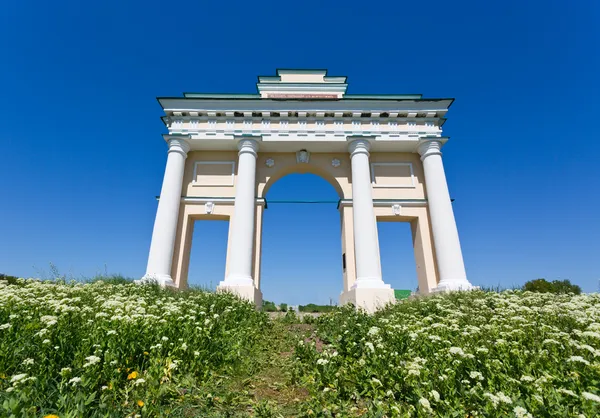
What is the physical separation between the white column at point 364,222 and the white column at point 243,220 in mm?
4979

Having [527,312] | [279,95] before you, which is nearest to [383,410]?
[527,312]

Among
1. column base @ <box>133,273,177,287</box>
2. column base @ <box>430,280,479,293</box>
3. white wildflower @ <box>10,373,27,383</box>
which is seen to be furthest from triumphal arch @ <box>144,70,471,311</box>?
white wildflower @ <box>10,373,27,383</box>

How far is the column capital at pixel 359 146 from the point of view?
50.3ft

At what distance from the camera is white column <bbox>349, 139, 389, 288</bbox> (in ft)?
42.9

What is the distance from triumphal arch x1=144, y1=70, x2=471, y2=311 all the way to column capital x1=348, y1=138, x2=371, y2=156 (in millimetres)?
55

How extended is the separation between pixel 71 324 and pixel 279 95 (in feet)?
52.3

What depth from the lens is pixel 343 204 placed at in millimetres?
15812

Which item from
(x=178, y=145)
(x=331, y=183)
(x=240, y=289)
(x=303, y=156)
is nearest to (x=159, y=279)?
(x=240, y=289)

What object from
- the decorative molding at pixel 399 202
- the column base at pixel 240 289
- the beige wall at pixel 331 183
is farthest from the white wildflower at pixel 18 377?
the decorative molding at pixel 399 202

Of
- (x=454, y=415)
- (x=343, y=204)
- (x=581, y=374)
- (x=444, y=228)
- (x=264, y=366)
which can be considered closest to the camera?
(x=454, y=415)

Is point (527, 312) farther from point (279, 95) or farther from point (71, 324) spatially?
point (279, 95)

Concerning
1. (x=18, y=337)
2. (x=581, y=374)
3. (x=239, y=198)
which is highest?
(x=239, y=198)

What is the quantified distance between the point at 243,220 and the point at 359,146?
715cm

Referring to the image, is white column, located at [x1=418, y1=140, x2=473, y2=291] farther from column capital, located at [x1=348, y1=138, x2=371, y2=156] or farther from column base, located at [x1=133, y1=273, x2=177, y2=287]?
column base, located at [x1=133, y1=273, x2=177, y2=287]
